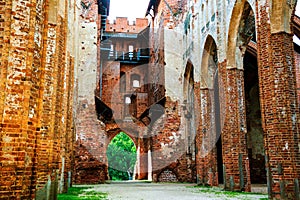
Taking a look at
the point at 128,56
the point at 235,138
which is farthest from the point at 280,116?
the point at 128,56

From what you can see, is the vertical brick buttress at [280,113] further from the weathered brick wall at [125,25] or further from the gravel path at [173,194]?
the weathered brick wall at [125,25]

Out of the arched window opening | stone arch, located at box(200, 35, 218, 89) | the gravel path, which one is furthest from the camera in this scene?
the arched window opening

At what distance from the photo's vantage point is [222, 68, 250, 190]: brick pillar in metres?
11.6

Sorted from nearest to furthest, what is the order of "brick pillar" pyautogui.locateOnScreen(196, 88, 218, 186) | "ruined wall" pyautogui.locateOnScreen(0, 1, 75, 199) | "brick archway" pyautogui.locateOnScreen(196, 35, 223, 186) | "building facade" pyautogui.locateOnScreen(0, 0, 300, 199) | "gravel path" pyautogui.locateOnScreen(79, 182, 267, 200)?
"ruined wall" pyautogui.locateOnScreen(0, 1, 75, 199) < "building facade" pyautogui.locateOnScreen(0, 0, 300, 199) < "gravel path" pyautogui.locateOnScreen(79, 182, 267, 200) < "brick pillar" pyautogui.locateOnScreen(196, 88, 218, 186) < "brick archway" pyautogui.locateOnScreen(196, 35, 223, 186)

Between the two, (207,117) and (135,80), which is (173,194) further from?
(135,80)

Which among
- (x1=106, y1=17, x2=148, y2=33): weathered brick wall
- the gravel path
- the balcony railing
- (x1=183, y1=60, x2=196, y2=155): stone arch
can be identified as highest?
(x1=106, y1=17, x2=148, y2=33): weathered brick wall

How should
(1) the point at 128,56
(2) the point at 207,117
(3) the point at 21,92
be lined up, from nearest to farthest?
1. (3) the point at 21,92
2. (2) the point at 207,117
3. (1) the point at 128,56

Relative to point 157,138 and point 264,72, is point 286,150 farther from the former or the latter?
point 157,138

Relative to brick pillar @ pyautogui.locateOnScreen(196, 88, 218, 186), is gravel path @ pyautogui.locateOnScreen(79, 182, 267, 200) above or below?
below

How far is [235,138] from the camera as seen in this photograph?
11812mm

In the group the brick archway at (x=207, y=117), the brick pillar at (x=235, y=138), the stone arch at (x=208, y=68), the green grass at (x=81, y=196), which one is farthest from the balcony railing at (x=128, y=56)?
the green grass at (x=81, y=196)

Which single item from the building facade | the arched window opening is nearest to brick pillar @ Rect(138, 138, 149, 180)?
the building facade

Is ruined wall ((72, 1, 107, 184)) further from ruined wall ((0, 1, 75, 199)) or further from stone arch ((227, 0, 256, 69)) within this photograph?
ruined wall ((0, 1, 75, 199))

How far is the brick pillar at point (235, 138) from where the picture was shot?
457 inches
